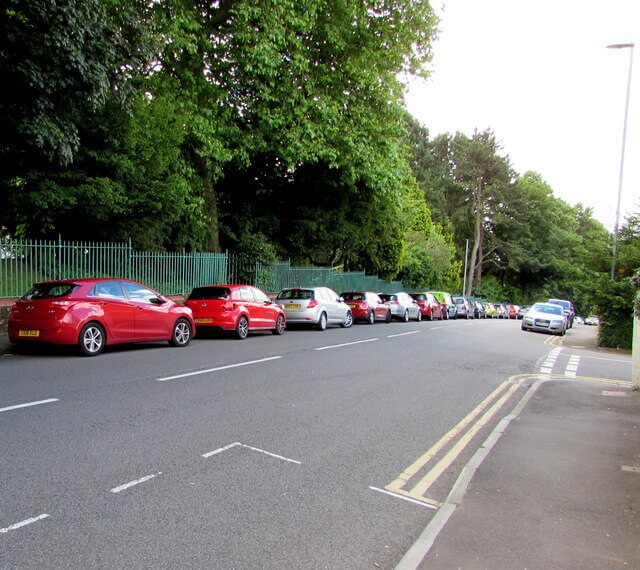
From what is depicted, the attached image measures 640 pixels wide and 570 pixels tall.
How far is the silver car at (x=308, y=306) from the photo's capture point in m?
19.4

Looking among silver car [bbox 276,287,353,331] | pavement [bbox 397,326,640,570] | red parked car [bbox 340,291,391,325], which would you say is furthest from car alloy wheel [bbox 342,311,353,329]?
pavement [bbox 397,326,640,570]

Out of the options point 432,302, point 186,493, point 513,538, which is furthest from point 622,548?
point 432,302

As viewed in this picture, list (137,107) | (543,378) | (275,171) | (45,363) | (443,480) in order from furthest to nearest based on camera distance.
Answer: (275,171), (137,107), (543,378), (45,363), (443,480)

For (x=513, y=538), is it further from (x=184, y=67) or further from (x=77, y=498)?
(x=184, y=67)

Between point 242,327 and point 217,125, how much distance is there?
7265 millimetres

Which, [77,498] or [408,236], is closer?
[77,498]

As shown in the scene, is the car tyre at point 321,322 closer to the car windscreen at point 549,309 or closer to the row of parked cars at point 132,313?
the row of parked cars at point 132,313

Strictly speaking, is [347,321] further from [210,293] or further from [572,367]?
[572,367]

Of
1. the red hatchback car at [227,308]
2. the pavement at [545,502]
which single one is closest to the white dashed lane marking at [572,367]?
the pavement at [545,502]

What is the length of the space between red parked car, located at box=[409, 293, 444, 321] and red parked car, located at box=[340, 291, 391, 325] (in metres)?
7.10

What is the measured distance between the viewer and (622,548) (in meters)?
3.59

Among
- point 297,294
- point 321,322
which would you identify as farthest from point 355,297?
point 297,294

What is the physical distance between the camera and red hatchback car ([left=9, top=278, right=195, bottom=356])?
412 inches

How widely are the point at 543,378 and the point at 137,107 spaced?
13147 millimetres
